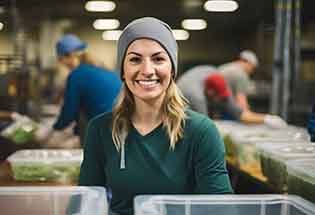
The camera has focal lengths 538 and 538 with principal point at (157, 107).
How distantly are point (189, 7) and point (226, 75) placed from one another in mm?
401

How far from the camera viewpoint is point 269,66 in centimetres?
248

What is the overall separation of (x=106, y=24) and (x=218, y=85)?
0.59 m

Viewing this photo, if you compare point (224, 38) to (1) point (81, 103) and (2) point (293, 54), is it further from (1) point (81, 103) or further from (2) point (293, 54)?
(1) point (81, 103)

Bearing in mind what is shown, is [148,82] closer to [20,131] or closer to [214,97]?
[20,131]

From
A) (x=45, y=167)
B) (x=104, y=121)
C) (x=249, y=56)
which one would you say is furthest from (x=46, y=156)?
(x=249, y=56)

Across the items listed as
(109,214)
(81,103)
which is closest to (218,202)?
(109,214)

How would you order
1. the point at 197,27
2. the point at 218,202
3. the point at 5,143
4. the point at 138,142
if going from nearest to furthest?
the point at 218,202 → the point at 138,142 → the point at 5,143 → the point at 197,27

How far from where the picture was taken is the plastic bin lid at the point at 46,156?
1515mm

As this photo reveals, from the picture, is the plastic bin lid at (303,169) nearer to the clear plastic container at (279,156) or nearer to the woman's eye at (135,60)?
the clear plastic container at (279,156)

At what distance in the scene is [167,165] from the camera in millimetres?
1011

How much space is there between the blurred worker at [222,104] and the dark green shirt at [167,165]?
3.84ft

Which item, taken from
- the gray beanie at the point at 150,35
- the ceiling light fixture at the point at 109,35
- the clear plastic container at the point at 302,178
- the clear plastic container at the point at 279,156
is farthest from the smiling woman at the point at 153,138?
the ceiling light fixture at the point at 109,35

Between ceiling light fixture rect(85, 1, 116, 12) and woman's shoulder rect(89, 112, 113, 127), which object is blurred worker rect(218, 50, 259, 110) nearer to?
ceiling light fixture rect(85, 1, 116, 12)

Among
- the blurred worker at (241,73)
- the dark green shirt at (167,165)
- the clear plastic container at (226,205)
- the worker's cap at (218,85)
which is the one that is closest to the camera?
the clear plastic container at (226,205)
